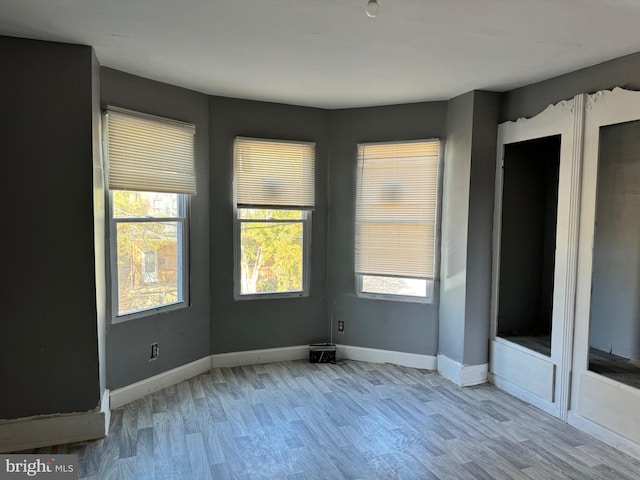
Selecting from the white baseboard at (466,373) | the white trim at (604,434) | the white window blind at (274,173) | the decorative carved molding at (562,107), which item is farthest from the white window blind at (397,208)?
the white trim at (604,434)

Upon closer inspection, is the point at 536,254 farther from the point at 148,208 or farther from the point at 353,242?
the point at 148,208

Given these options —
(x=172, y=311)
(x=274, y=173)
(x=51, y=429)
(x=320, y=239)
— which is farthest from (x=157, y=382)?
(x=274, y=173)

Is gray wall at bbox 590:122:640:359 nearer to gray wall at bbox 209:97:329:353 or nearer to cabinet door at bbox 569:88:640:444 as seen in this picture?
cabinet door at bbox 569:88:640:444

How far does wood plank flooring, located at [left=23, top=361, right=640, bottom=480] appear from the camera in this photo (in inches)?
102

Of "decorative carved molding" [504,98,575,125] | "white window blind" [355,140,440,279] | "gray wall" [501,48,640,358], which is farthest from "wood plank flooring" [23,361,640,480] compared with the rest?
"decorative carved molding" [504,98,575,125]

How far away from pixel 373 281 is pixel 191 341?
1.84m

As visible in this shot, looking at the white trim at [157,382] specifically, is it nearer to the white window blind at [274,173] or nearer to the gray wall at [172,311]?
the gray wall at [172,311]

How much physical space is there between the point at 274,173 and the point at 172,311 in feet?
5.18

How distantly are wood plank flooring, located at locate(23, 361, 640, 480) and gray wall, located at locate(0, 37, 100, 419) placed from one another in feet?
1.52

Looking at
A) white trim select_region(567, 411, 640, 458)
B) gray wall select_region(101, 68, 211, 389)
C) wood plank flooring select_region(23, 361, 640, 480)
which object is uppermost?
gray wall select_region(101, 68, 211, 389)

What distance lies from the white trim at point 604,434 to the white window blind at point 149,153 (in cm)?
346

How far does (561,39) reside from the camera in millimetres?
2559

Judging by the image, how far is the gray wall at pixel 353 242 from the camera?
4.20m

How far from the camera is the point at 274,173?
4.25m
